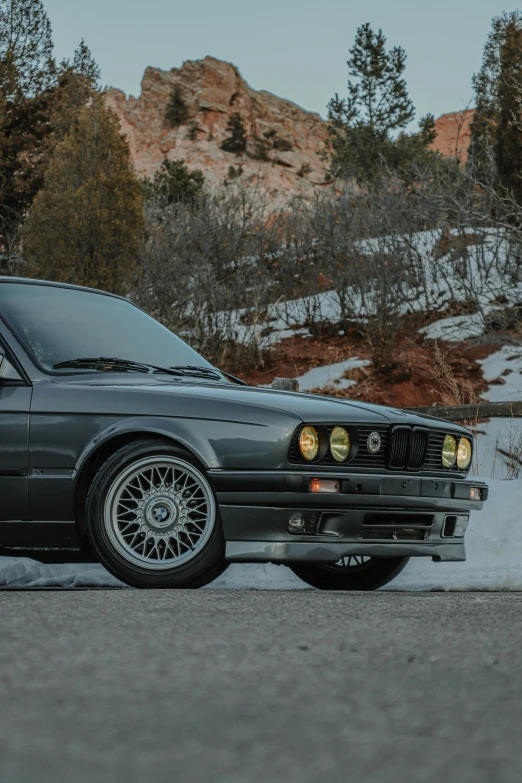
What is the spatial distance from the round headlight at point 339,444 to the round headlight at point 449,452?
3.05 ft

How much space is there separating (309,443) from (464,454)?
146 centimetres

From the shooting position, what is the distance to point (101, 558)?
558 cm

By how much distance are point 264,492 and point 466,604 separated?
119 centimetres

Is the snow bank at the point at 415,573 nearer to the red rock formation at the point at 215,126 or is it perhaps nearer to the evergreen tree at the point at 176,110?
the red rock formation at the point at 215,126

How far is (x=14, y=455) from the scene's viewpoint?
19.1 ft

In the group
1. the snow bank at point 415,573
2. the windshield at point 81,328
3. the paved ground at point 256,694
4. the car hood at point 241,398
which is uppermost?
the windshield at point 81,328

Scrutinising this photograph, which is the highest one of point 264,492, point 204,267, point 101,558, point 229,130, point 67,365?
point 229,130

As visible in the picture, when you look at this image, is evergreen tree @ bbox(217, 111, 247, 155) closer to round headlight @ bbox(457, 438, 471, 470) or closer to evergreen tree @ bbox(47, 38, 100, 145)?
evergreen tree @ bbox(47, 38, 100, 145)

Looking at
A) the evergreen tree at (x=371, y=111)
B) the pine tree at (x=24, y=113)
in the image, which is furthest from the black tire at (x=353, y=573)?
the evergreen tree at (x=371, y=111)

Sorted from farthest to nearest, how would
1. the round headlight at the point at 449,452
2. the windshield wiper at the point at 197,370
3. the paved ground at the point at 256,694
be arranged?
the windshield wiper at the point at 197,370 < the round headlight at the point at 449,452 < the paved ground at the point at 256,694

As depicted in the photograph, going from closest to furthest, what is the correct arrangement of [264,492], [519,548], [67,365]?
1. [264,492]
2. [67,365]
3. [519,548]

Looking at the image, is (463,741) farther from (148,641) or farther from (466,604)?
(466,604)

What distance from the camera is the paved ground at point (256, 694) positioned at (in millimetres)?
1961

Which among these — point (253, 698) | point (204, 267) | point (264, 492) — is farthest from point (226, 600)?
point (204, 267)
